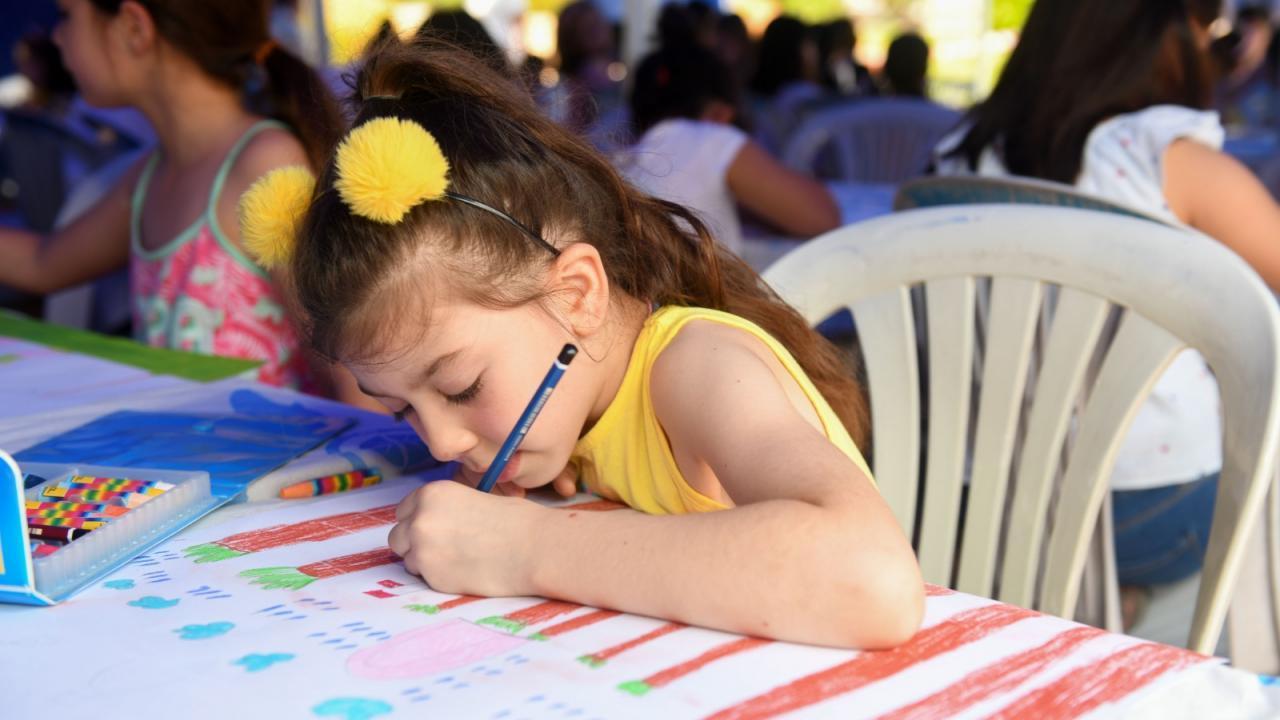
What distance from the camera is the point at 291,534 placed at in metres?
0.90

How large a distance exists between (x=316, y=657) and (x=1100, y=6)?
162cm

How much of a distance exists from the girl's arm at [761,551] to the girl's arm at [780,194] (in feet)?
5.54

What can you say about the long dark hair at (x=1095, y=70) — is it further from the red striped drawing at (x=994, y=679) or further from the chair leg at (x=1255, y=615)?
the red striped drawing at (x=994, y=679)

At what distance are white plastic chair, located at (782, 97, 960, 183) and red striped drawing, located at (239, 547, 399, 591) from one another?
304 centimetres

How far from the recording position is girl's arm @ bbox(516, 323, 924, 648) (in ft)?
2.21

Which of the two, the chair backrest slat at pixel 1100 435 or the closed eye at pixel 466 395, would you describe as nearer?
the closed eye at pixel 466 395

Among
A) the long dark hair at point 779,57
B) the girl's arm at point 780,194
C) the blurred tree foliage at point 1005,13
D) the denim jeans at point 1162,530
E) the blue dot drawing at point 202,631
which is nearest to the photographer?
the blue dot drawing at point 202,631

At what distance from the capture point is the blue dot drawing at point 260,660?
65cm

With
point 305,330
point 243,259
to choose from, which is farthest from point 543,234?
point 243,259

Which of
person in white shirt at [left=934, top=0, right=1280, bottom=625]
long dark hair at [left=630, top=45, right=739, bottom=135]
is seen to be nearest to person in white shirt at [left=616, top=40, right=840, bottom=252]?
long dark hair at [left=630, top=45, right=739, bottom=135]

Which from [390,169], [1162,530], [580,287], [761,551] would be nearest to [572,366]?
[580,287]

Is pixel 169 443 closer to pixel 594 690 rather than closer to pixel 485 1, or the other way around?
pixel 594 690

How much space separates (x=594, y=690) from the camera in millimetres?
617

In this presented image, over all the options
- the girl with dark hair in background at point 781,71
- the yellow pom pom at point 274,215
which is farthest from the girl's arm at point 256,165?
the girl with dark hair in background at point 781,71
